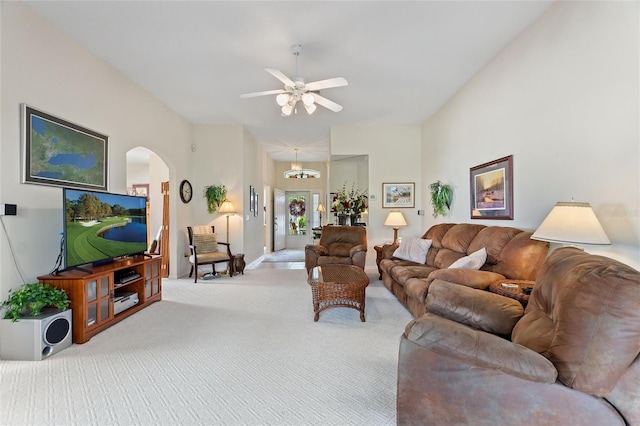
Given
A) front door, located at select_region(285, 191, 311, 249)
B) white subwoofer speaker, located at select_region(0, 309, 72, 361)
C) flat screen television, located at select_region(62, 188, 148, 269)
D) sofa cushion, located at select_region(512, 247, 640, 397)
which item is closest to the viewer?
sofa cushion, located at select_region(512, 247, 640, 397)

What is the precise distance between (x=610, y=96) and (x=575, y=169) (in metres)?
0.55

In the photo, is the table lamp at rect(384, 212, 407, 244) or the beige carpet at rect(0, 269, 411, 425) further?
the table lamp at rect(384, 212, 407, 244)

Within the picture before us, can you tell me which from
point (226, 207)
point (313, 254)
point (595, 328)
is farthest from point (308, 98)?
point (226, 207)

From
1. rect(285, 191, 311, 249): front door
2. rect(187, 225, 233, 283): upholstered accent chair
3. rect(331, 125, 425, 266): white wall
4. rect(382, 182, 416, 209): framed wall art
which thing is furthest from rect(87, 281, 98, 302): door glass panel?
rect(285, 191, 311, 249): front door

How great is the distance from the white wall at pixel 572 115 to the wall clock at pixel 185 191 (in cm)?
488

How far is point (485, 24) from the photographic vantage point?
271 cm

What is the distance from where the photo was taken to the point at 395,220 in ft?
17.5

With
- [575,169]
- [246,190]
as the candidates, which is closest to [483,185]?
[575,169]

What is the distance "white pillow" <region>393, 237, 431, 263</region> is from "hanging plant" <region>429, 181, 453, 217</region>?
0.91 metres

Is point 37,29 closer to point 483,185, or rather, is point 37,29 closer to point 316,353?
point 316,353

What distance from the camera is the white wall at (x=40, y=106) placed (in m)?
2.35

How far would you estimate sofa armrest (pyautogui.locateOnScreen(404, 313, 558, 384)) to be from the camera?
44.9 inches

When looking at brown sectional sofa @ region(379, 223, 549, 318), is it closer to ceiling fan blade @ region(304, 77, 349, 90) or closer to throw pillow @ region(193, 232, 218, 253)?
ceiling fan blade @ region(304, 77, 349, 90)

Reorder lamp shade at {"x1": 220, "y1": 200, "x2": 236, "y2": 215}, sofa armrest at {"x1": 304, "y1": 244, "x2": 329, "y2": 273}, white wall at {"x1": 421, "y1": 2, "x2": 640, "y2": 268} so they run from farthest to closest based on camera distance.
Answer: lamp shade at {"x1": 220, "y1": 200, "x2": 236, "y2": 215} < sofa armrest at {"x1": 304, "y1": 244, "x2": 329, "y2": 273} < white wall at {"x1": 421, "y1": 2, "x2": 640, "y2": 268}
